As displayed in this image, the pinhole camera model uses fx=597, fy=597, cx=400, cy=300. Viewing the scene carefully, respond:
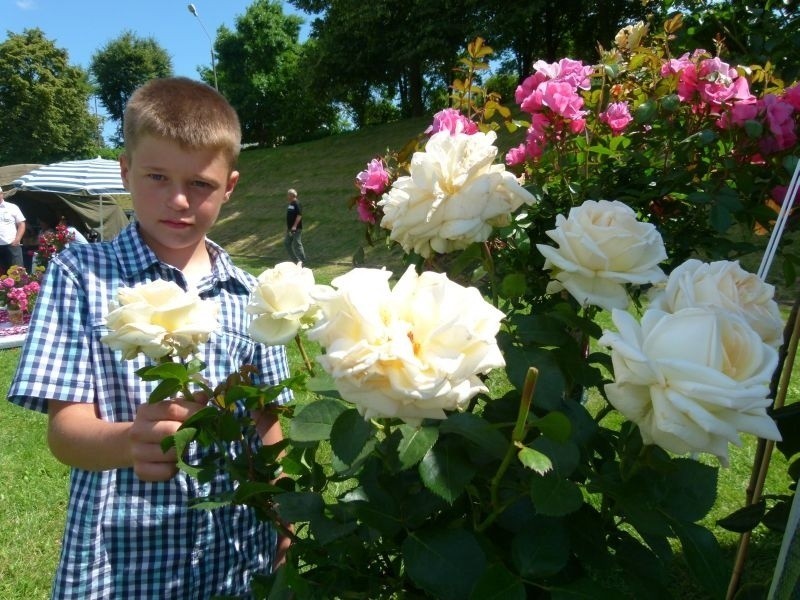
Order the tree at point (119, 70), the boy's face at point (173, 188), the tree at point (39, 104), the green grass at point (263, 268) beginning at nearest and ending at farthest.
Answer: the boy's face at point (173, 188) → the green grass at point (263, 268) → the tree at point (39, 104) → the tree at point (119, 70)

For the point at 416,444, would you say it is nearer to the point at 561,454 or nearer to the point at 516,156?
the point at 561,454

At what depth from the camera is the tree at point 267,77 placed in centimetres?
3353

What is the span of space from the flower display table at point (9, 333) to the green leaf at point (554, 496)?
6.65 meters

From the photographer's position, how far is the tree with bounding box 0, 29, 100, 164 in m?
37.1

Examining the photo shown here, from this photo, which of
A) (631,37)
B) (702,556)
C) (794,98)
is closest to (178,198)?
(702,556)

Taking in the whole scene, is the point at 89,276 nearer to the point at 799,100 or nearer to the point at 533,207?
the point at 533,207

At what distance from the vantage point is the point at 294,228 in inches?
480

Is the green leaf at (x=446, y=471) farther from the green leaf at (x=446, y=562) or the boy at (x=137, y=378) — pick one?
the boy at (x=137, y=378)

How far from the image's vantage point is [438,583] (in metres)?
0.61

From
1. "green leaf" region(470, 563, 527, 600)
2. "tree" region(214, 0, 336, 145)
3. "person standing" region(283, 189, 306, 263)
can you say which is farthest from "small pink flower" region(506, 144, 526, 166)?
"tree" region(214, 0, 336, 145)

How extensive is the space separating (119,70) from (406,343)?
59913 millimetres

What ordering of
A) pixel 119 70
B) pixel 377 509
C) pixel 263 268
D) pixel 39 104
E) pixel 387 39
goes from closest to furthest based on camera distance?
pixel 377 509 < pixel 263 268 < pixel 387 39 < pixel 39 104 < pixel 119 70

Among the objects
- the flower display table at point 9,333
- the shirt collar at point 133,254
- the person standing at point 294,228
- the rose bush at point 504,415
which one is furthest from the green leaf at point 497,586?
the person standing at point 294,228

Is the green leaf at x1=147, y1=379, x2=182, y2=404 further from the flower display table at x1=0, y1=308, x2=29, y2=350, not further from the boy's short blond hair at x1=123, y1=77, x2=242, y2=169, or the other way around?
the flower display table at x1=0, y1=308, x2=29, y2=350
